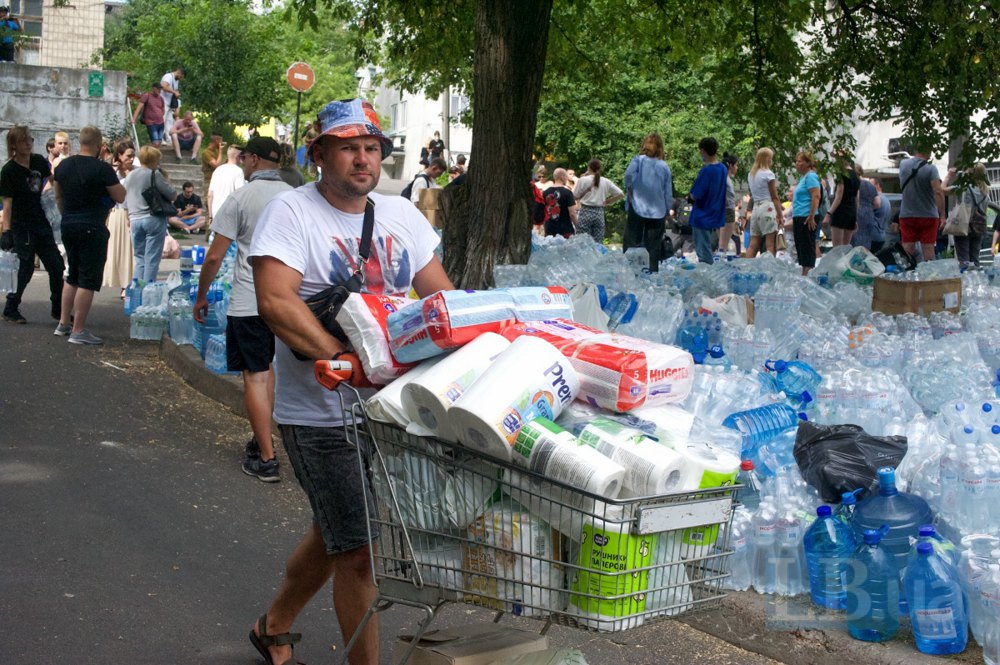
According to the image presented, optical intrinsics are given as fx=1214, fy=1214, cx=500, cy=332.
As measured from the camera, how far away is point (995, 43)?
993 centimetres

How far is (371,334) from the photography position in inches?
137

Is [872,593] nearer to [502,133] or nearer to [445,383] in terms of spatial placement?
[445,383]

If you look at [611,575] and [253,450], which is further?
[253,450]

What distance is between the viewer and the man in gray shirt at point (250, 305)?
7.01 metres

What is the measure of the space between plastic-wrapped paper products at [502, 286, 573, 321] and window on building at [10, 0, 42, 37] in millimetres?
45881

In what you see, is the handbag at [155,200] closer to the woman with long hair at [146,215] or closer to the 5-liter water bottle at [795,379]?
the woman with long hair at [146,215]

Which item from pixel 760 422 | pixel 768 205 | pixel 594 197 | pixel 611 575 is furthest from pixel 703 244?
pixel 611 575

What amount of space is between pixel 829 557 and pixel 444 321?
2719 mm

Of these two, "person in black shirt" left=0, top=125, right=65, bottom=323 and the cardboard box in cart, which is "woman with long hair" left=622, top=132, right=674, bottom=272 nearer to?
the cardboard box in cart

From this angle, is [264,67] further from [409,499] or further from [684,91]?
[409,499]

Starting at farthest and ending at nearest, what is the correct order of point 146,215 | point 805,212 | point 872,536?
point 805,212
point 146,215
point 872,536

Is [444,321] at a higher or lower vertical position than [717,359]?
higher

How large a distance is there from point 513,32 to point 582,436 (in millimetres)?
8013

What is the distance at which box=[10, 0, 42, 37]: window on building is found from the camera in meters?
45.4
